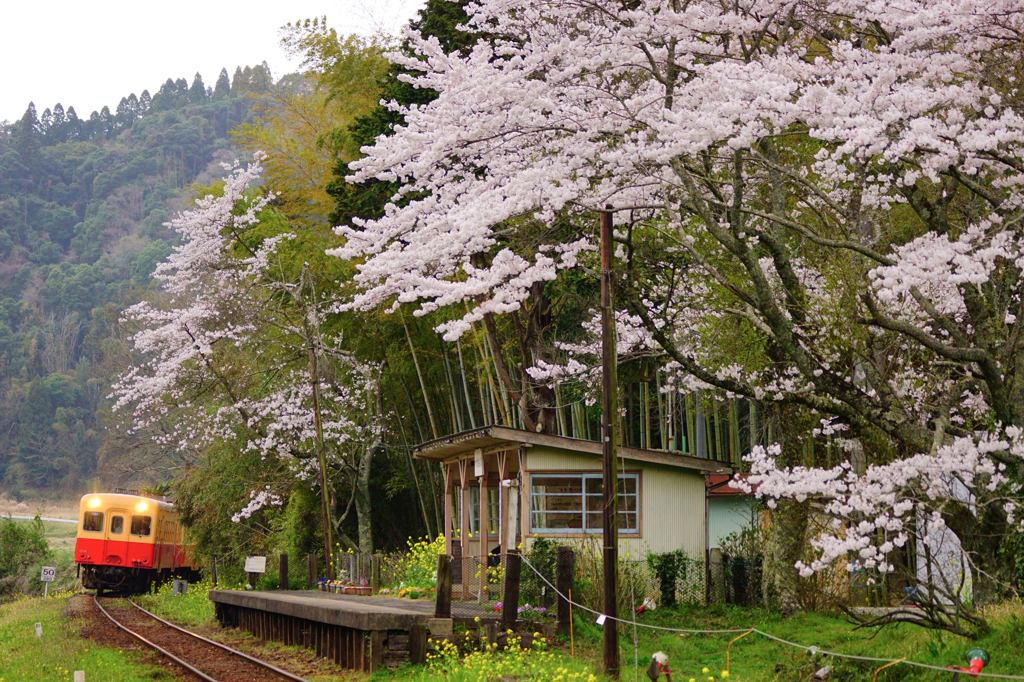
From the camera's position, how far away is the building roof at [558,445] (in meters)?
15.1

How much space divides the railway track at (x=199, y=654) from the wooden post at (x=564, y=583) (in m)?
3.11

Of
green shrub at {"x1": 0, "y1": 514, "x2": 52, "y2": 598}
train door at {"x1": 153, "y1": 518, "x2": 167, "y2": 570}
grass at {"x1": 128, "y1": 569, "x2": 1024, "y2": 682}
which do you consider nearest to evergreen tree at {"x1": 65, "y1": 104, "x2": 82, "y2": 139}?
green shrub at {"x1": 0, "y1": 514, "x2": 52, "y2": 598}

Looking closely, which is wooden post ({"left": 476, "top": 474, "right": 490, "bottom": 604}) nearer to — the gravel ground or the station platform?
the station platform

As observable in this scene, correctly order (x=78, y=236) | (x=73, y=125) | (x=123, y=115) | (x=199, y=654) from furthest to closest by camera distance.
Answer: (x=123, y=115) → (x=73, y=125) → (x=78, y=236) → (x=199, y=654)

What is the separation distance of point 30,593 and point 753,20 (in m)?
32.7

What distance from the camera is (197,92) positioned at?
138625 mm

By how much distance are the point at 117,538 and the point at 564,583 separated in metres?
20.4

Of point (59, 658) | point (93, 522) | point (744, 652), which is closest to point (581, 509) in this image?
point (744, 652)

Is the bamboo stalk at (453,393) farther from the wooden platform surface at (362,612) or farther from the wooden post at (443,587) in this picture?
the wooden post at (443,587)

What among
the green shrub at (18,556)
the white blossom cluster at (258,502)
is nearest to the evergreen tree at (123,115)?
the green shrub at (18,556)

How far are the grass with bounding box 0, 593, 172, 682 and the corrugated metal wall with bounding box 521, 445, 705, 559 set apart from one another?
18.8 feet

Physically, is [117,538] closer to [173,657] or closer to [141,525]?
[141,525]

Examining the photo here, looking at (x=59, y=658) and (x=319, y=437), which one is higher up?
(x=319, y=437)

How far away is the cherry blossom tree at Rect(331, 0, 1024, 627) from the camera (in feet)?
29.2
